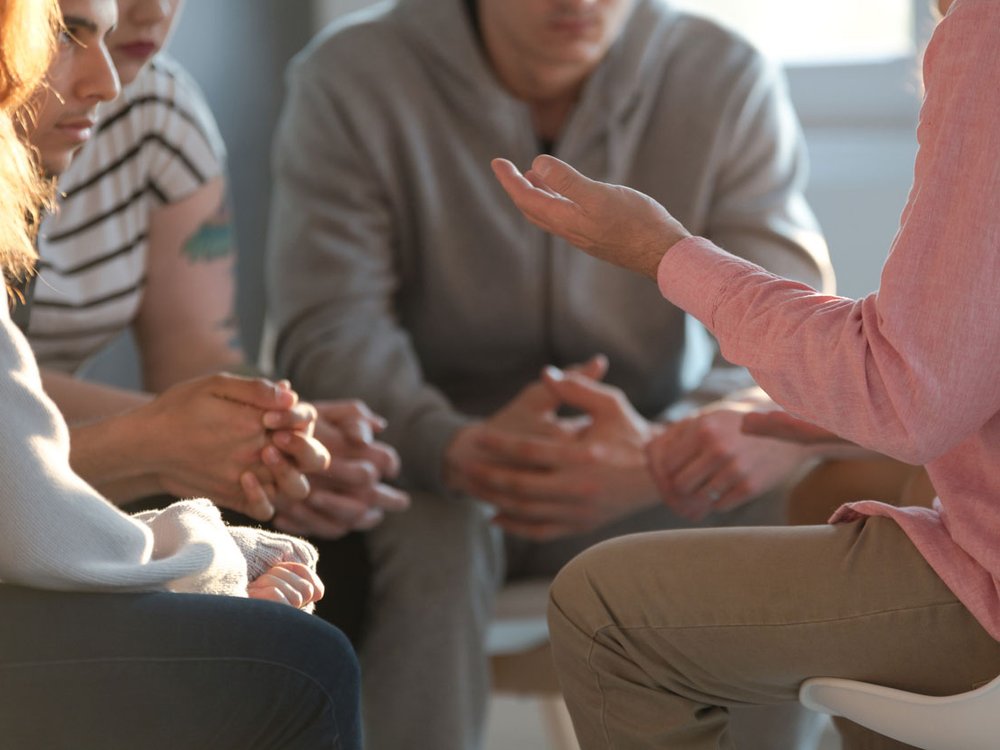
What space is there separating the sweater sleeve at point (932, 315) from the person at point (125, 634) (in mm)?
343

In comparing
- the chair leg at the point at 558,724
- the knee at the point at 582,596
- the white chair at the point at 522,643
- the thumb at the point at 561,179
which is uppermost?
the thumb at the point at 561,179

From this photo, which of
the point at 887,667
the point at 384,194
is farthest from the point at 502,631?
the point at 887,667

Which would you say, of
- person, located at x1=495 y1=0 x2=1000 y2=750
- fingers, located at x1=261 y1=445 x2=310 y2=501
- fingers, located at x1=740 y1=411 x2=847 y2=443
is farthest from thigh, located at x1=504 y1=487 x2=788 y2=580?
person, located at x1=495 y1=0 x2=1000 y2=750

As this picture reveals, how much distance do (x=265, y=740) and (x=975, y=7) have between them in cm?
60

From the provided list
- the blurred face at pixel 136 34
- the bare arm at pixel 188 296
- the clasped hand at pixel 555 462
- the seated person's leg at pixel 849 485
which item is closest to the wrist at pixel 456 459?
the clasped hand at pixel 555 462

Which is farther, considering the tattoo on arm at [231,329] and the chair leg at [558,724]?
the chair leg at [558,724]

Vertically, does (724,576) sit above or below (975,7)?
below

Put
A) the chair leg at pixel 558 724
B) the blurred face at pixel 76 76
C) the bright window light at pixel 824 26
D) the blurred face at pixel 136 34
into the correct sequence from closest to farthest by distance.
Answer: the blurred face at pixel 76 76 → the blurred face at pixel 136 34 → the chair leg at pixel 558 724 → the bright window light at pixel 824 26

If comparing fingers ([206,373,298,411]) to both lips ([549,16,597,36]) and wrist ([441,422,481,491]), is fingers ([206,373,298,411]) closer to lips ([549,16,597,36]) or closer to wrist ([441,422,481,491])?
wrist ([441,422,481,491])

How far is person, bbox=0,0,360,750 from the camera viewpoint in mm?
821

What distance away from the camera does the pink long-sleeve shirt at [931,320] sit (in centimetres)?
80

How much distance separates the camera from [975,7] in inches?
32.1

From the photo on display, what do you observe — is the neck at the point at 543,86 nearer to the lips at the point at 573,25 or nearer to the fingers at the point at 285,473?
the lips at the point at 573,25

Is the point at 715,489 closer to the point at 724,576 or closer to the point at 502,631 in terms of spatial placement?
the point at 502,631
